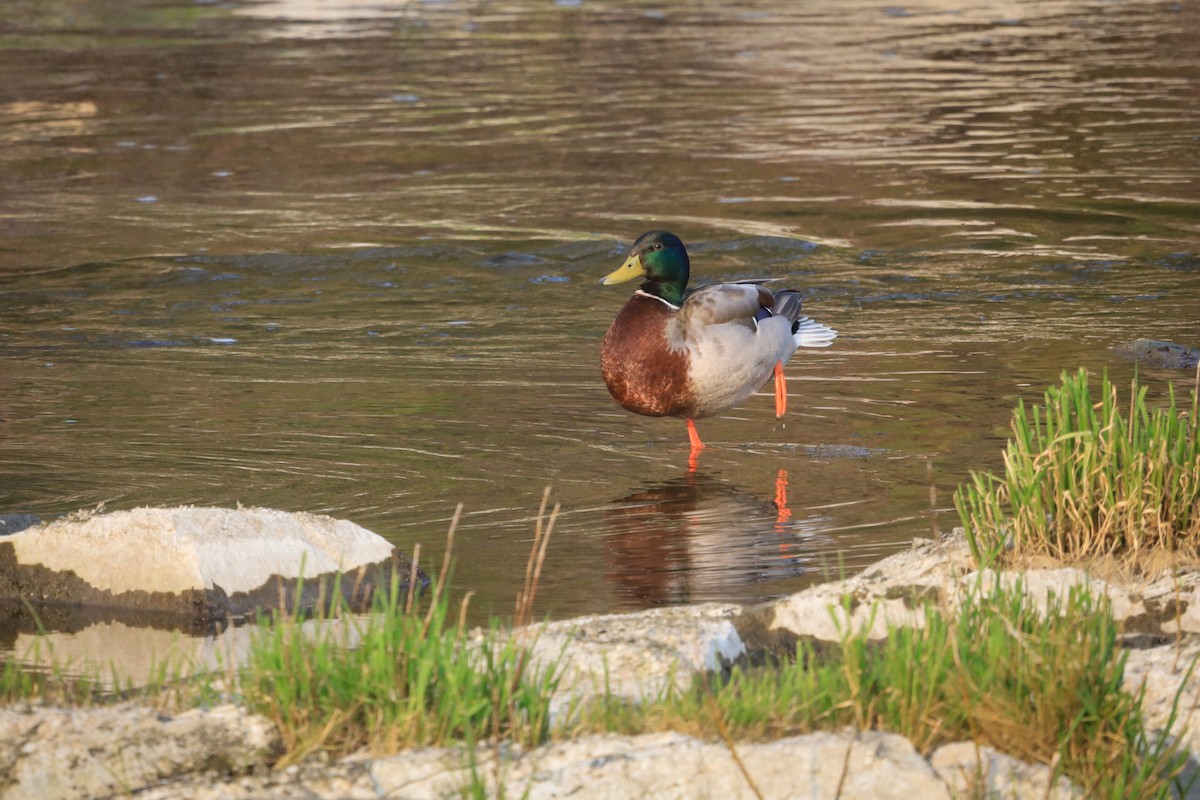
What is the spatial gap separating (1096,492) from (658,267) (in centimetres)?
361

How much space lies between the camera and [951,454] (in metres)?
7.81

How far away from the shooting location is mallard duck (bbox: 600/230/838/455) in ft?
26.7

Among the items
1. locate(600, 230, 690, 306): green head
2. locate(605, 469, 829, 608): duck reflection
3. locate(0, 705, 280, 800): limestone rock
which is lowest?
locate(605, 469, 829, 608): duck reflection

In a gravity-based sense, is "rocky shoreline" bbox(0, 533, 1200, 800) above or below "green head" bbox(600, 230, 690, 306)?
below

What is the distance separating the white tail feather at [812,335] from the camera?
928 cm

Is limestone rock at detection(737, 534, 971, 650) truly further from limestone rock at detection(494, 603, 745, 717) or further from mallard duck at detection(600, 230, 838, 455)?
mallard duck at detection(600, 230, 838, 455)

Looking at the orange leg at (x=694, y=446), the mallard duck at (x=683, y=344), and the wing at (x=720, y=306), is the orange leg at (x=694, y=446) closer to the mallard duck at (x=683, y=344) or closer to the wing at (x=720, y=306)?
the mallard duck at (x=683, y=344)

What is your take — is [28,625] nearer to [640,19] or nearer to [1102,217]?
[1102,217]

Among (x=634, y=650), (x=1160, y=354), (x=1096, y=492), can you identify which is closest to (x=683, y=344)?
(x=1160, y=354)

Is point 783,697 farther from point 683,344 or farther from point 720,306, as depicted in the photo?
point 720,306

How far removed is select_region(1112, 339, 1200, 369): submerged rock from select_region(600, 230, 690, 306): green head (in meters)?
2.57

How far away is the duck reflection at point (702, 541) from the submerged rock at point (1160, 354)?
8.77 feet

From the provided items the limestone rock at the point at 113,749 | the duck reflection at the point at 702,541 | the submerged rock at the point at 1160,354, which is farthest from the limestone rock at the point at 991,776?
the submerged rock at the point at 1160,354

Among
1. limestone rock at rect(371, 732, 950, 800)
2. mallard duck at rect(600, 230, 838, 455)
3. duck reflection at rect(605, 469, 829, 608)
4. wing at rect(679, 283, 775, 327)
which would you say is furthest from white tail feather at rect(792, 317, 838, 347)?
limestone rock at rect(371, 732, 950, 800)
